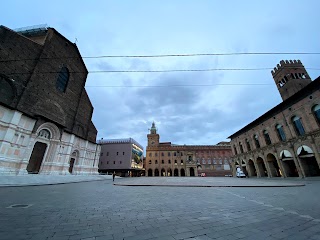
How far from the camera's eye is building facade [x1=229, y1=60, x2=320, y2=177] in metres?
18.1

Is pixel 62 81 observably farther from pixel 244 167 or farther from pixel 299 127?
pixel 244 167

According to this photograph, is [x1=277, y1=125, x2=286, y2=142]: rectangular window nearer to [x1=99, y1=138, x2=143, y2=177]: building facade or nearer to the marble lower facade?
the marble lower facade

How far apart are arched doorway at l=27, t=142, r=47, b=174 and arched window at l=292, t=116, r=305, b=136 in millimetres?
36293

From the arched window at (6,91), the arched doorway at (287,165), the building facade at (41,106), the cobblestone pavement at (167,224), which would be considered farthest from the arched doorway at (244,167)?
the arched window at (6,91)

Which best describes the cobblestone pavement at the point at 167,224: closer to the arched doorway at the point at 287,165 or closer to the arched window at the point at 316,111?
the arched window at the point at 316,111

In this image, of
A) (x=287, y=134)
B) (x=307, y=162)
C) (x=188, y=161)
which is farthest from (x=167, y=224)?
(x=188, y=161)

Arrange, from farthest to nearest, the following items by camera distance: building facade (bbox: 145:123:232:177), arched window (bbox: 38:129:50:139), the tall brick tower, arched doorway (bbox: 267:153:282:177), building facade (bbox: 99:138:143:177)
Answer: building facade (bbox: 145:123:232:177) → building facade (bbox: 99:138:143:177) → the tall brick tower → arched doorway (bbox: 267:153:282:177) → arched window (bbox: 38:129:50:139)

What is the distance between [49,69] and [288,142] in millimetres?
37738

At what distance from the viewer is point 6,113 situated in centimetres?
1617

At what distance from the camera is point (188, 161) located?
2237 inches

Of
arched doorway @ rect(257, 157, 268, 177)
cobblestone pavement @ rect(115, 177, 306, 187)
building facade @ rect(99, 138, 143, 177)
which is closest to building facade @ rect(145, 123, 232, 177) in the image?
building facade @ rect(99, 138, 143, 177)

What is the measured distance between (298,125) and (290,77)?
17.4m

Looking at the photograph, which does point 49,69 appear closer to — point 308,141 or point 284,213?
point 284,213

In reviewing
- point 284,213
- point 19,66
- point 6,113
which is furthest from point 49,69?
point 284,213
